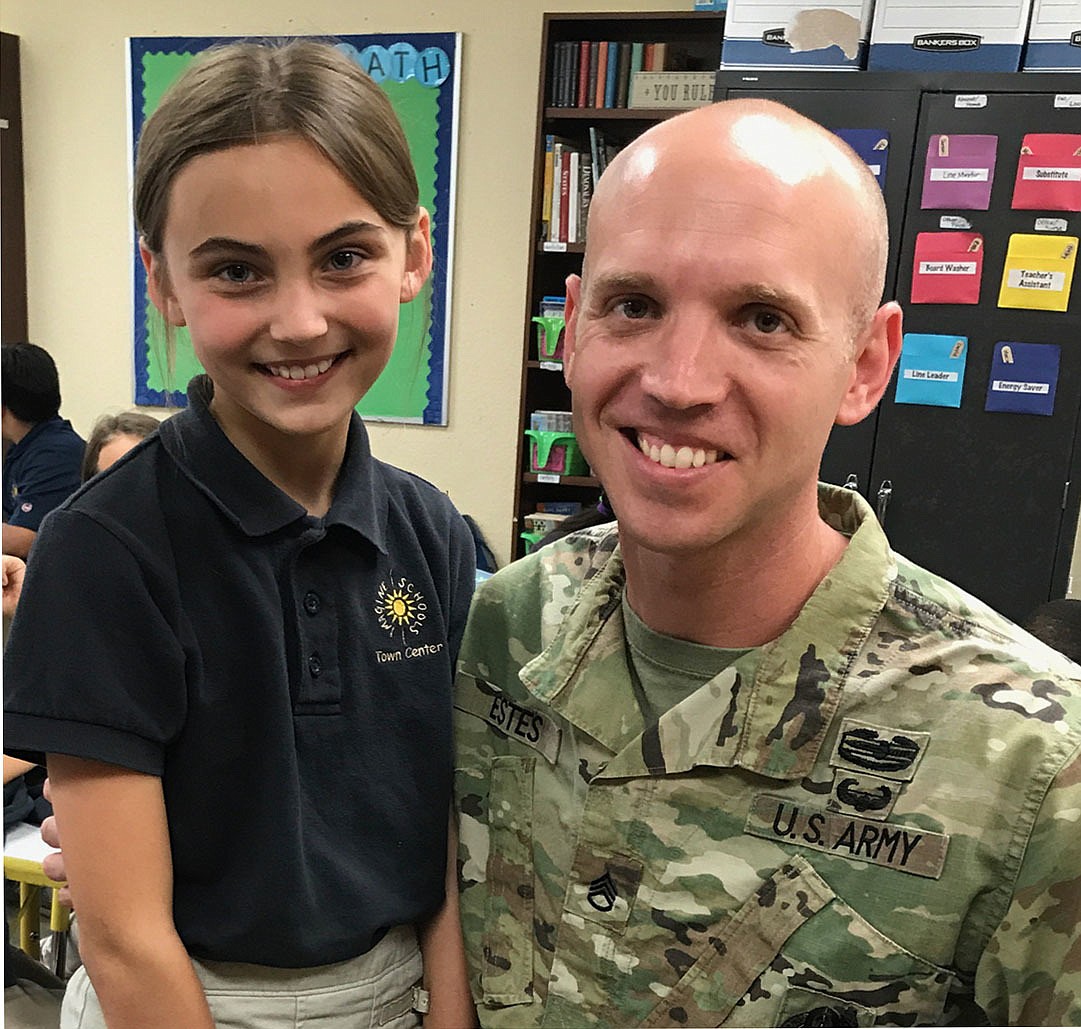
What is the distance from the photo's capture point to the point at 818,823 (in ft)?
2.99

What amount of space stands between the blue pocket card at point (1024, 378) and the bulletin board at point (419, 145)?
2090 millimetres

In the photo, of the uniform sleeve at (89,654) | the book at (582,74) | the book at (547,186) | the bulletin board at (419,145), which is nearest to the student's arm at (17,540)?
the bulletin board at (419,145)

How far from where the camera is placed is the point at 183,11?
14.4 ft

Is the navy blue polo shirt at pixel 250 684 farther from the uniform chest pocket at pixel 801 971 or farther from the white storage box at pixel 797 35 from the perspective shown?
the white storage box at pixel 797 35

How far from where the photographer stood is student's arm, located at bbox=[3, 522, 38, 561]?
3.31m

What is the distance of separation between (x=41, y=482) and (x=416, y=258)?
2.98 meters

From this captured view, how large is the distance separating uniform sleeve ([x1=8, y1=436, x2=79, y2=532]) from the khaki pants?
285 centimetres

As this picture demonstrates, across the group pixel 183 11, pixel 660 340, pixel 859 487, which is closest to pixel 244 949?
pixel 660 340

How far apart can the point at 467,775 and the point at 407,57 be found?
3639mm

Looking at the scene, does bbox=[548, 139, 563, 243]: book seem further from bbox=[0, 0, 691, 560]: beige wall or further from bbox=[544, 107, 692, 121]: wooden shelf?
bbox=[0, 0, 691, 560]: beige wall

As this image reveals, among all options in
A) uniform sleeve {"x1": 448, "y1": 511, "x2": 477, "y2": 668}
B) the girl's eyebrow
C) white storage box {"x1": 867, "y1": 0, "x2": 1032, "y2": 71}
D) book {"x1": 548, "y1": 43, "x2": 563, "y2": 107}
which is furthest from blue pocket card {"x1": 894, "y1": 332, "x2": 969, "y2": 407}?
the girl's eyebrow

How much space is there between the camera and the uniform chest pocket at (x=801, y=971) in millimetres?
892

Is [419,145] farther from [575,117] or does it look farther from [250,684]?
[250,684]

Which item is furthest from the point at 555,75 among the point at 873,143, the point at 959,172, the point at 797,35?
the point at 959,172
